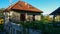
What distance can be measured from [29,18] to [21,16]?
59.7 inches

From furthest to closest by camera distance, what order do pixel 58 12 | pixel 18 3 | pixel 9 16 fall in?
pixel 18 3 < pixel 9 16 < pixel 58 12

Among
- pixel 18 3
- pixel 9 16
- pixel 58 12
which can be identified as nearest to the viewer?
pixel 58 12

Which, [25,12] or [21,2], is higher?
[21,2]

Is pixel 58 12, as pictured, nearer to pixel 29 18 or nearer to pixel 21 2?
pixel 29 18

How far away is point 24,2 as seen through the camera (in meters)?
32.5

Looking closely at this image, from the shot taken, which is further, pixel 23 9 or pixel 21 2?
pixel 21 2

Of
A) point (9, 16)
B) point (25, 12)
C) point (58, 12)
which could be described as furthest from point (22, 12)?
point (58, 12)

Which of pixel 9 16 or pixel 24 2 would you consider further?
pixel 24 2

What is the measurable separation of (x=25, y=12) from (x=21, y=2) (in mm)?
2985

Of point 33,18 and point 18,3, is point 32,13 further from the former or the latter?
point 18,3

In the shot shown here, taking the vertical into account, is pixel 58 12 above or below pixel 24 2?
below

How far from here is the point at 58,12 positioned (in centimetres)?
2567

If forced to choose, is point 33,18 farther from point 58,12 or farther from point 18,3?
point 58,12

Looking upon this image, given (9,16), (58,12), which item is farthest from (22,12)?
(58,12)
